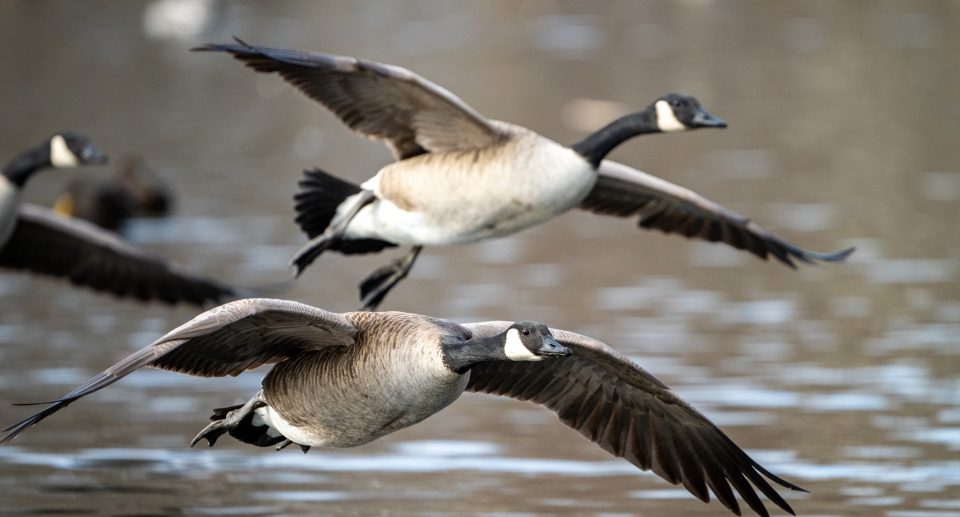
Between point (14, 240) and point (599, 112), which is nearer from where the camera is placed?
point (14, 240)

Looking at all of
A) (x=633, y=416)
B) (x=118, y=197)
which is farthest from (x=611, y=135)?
(x=118, y=197)

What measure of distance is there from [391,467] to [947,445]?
11.6 feet

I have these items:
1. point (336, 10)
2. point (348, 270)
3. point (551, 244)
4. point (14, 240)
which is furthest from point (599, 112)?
point (336, 10)

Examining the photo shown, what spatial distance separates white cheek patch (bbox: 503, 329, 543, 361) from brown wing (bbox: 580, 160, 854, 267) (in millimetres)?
3710

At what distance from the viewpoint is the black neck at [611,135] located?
9680mm

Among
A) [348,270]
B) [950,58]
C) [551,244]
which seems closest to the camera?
[348,270]

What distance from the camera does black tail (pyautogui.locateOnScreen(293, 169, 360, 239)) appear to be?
1021cm

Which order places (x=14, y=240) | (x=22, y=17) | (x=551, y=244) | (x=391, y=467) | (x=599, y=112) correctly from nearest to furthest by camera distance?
(x=391, y=467), (x=14, y=240), (x=551, y=244), (x=599, y=112), (x=22, y=17)

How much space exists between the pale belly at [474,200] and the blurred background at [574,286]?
1.51m

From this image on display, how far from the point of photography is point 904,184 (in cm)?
2033

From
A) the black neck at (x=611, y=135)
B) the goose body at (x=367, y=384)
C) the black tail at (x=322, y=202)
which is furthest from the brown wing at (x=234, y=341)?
the black neck at (x=611, y=135)

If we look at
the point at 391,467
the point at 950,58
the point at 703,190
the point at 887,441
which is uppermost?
the point at 950,58

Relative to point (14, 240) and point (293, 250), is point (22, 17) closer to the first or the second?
point (293, 250)

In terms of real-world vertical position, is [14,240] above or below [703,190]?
below
